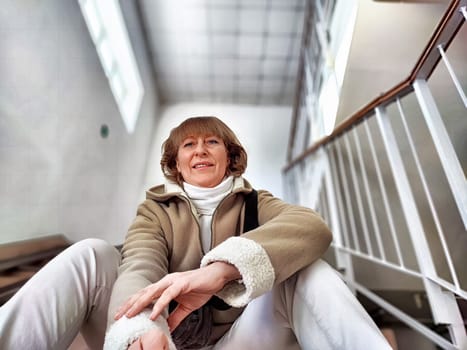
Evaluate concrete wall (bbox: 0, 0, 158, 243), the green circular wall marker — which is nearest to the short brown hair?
concrete wall (bbox: 0, 0, 158, 243)

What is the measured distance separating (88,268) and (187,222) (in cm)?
15

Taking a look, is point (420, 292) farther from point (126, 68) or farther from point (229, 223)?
point (126, 68)

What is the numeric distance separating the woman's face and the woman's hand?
5.3 inches

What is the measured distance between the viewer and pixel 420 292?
1.02 metres

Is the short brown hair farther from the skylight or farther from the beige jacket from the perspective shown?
the skylight

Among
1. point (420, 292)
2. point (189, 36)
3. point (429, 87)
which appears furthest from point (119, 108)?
point (420, 292)

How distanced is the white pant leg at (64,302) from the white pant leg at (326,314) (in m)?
0.28

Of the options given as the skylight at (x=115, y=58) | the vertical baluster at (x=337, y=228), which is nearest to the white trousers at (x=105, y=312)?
the vertical baluster at (x=337, y=228)

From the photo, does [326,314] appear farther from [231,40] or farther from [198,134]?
[231,40]

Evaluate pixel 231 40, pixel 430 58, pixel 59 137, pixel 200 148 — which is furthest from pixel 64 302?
pixel 231 40

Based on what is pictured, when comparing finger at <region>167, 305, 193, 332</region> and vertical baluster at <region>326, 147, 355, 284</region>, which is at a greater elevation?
vertical baluster at <region>326, 147, 355, 284</region>

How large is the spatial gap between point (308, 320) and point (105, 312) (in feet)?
0.97

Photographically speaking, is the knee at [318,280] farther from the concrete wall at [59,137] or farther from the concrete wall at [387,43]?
the concrete wall at [387,43]

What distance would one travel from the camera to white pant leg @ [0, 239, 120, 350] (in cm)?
31
